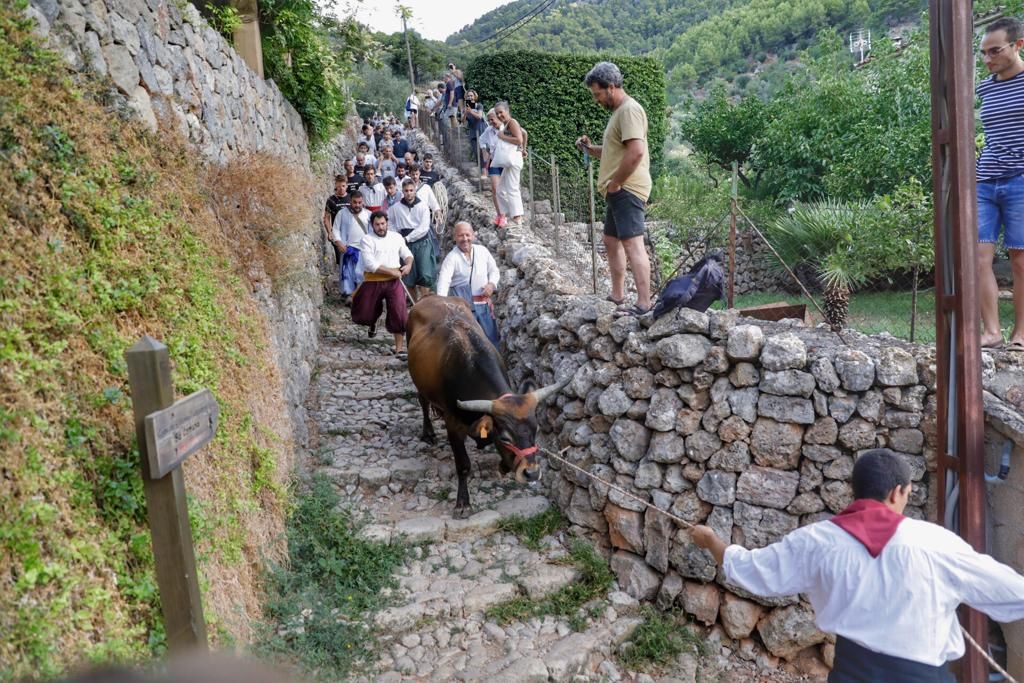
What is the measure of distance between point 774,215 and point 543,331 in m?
10.0

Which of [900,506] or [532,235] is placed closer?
[900,506]

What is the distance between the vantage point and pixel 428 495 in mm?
6473

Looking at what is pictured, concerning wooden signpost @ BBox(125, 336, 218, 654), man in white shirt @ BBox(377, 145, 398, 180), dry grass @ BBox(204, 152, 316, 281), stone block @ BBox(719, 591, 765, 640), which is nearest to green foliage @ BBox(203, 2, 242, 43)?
dry grass @ BBox(204, 152, 316, 281)

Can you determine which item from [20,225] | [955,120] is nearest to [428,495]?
[20,225]

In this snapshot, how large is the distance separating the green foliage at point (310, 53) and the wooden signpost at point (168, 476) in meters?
7.50

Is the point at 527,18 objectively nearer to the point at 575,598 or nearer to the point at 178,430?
the point at 575,598

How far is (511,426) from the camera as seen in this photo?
552 cm

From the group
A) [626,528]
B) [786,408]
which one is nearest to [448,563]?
[626,528]

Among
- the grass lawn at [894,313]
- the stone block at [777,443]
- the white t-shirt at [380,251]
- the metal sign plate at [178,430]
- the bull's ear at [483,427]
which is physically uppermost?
the white t-shirt at [380,251]

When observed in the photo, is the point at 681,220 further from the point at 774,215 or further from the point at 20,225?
the point at 20,225

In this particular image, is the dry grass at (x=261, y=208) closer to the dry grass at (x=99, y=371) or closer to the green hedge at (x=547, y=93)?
the dry grass at (x=99, y=371)

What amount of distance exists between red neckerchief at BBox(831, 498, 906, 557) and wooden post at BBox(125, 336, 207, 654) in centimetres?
269

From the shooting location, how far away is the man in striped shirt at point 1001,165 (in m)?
4.52

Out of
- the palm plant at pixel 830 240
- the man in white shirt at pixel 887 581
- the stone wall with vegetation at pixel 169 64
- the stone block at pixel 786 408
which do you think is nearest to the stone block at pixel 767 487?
the stone block at pixel 786 408
